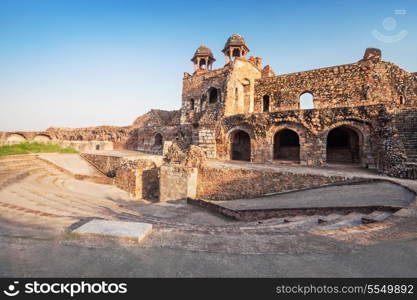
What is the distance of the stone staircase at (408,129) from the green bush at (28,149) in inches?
897

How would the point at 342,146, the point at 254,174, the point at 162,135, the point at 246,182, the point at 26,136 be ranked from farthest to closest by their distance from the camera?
the point at 26,136 → the point at 162,135 → the point at 342,146 → the point at 246,182 → the point at 254,174

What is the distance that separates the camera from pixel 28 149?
15.2 meters

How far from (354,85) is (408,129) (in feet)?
20.2

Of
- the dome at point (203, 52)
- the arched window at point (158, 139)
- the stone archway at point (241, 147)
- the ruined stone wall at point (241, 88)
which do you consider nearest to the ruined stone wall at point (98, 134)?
the arched window at point (158, 139)

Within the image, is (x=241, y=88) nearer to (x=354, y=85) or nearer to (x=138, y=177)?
(x=354, y=85)

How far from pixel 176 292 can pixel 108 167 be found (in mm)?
15350

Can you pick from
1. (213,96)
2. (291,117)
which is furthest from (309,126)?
(213,96)

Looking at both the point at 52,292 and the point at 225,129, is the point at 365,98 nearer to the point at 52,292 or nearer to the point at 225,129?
the point at 225,129

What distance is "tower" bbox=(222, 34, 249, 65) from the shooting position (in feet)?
66.2

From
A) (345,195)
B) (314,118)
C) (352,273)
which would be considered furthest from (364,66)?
(352,273)

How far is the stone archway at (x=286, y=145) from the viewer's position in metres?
16.4

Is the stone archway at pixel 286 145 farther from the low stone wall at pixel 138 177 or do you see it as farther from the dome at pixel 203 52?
the dome at pixel 203 52

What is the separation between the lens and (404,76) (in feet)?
47.2

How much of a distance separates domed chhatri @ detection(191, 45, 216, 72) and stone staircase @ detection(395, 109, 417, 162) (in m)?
18.2
